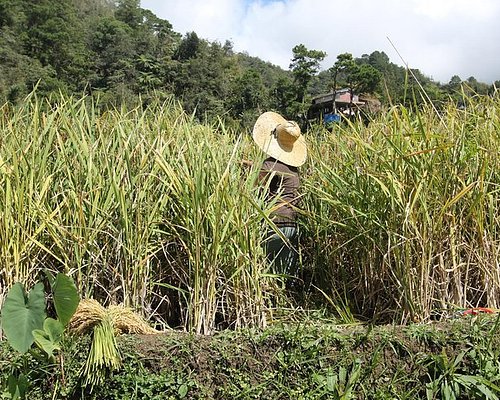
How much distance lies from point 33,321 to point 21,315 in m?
0.05

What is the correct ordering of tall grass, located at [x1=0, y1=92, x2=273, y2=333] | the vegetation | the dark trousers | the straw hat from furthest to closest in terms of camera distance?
the straw hat, the dark trousers, tall grass, located at [x1=0, y1=92, x2=273, y2=333], the vegetation

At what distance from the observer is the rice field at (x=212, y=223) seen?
2.21 metres

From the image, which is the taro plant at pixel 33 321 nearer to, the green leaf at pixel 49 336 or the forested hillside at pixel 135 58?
the green leaf at pixel 49 336

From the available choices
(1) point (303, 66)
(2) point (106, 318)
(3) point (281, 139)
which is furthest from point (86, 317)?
(1) point (303, 66)

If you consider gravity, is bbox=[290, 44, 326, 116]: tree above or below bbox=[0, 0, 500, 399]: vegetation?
above

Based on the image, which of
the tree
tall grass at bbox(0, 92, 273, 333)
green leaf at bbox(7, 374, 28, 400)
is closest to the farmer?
tall grass at bbox(0, 92, 273, 333)

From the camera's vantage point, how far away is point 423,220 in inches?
89.4

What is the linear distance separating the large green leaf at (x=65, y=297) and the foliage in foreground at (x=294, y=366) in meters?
0.12

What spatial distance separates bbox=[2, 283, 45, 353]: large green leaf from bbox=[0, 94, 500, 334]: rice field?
26 cm

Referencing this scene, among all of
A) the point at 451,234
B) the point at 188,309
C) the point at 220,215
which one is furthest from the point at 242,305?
the point at 451,234

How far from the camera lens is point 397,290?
7.93 feet

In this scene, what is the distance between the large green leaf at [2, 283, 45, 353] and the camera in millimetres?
1849

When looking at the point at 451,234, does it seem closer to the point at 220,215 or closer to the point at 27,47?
the point at 220,215

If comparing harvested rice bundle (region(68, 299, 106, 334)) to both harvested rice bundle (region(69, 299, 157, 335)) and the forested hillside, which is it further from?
the forested hillside
